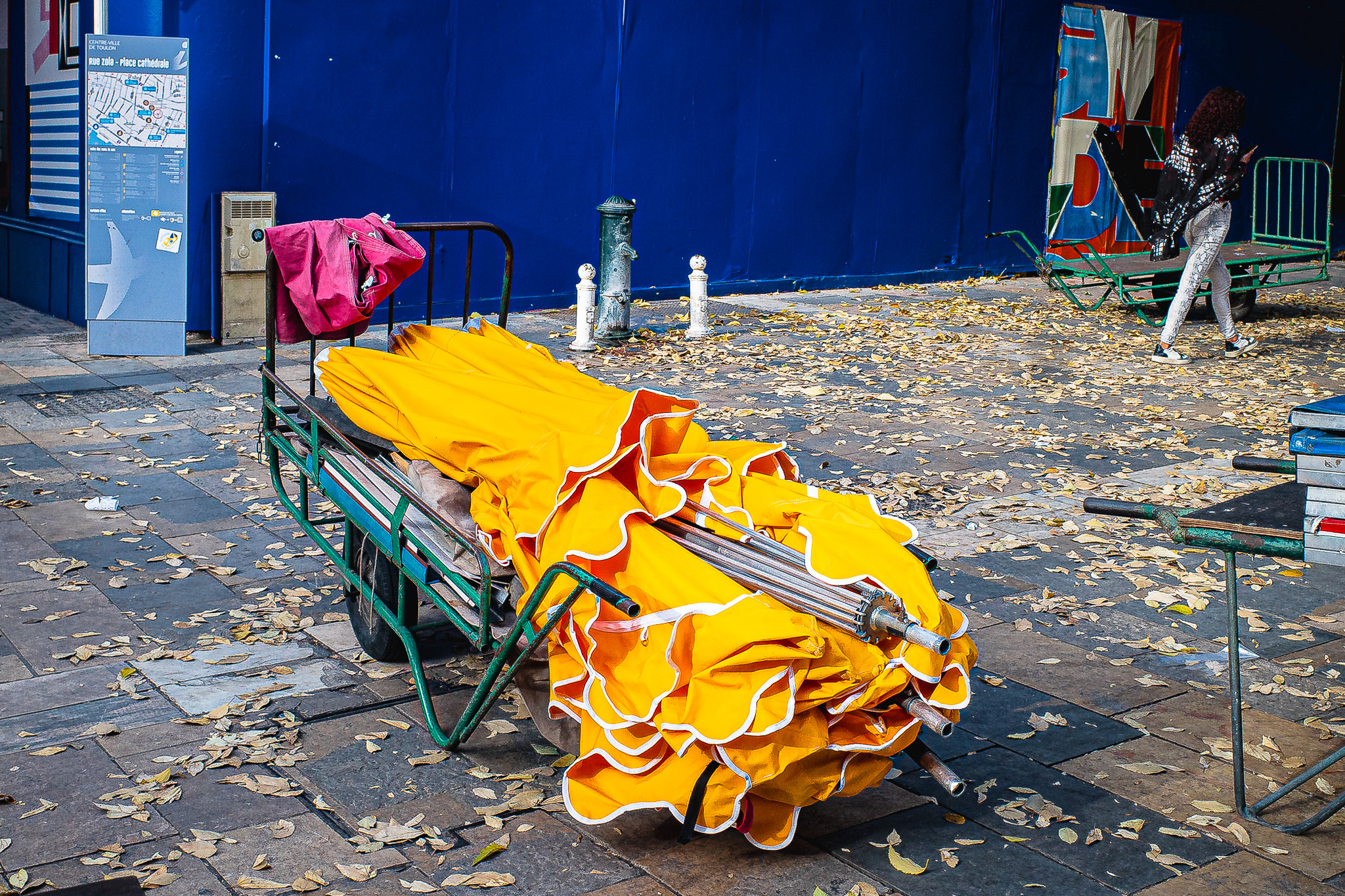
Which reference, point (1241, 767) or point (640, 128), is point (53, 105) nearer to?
point (640, 128)

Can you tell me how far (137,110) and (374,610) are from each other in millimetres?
6939

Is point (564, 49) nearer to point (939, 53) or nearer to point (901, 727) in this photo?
point (939, 53)

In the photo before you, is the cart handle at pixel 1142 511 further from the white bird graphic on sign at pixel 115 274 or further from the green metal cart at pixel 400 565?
the white bird graphic on sign at pixel 115 274

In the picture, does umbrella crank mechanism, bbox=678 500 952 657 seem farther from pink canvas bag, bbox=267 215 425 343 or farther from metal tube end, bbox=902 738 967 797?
pink canvas bag, bbox=267 215 425 343

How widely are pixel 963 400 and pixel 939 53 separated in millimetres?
7716

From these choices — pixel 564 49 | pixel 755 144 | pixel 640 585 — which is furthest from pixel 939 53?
pixel 640 585

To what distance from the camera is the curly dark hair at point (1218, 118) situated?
10.9m

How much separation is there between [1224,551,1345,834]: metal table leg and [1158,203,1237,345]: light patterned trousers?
807 centimetres

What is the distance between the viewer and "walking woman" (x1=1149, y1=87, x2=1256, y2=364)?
10.9m

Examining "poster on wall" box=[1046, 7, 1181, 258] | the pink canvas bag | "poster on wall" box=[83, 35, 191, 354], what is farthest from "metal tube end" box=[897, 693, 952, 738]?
"poster on wall" box=[1046, 7, 1181, 258]

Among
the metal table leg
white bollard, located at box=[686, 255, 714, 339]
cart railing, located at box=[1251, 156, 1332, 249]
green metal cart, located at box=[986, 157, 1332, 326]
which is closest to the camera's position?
the metal table leg

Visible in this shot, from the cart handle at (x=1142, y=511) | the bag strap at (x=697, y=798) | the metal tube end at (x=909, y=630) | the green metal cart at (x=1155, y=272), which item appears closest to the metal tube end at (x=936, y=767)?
the metal tube end at (x=909, y=630)

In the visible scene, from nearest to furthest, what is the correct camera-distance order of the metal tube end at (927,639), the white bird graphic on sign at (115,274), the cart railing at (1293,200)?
1. the metal tube end at (927,639)
2. the white bird graphic on sign at (115,274)
3. the cart railing at (1293,200)

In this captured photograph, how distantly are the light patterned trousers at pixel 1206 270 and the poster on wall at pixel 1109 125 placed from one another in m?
5.34
